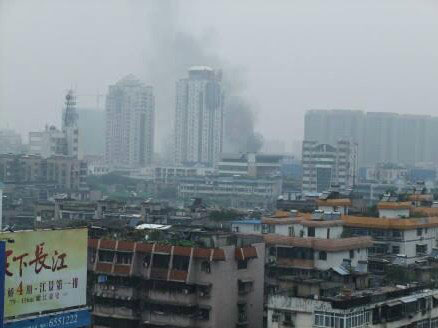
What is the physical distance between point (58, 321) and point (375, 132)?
65.4 metres

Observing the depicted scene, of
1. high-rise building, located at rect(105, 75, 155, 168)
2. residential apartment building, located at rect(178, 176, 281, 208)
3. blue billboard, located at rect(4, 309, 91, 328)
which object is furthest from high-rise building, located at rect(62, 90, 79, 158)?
blue billboard, located at rect(4, 309, 91, 328)

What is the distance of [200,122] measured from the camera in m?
61.5

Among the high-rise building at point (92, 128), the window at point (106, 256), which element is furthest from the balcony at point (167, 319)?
the high-rise building at point (92, 128)

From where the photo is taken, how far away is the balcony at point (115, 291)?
36.0 feet

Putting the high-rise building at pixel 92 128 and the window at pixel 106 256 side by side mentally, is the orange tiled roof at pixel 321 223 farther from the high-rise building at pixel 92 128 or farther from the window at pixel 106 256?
the high-rise building at pixel 92 128

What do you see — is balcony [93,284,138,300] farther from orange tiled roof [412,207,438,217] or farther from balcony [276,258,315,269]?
orange tiled roof [412,207,438,217]

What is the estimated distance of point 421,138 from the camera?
2940 inches

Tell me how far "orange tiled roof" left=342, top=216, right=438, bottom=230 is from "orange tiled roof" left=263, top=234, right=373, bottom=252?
2.14m

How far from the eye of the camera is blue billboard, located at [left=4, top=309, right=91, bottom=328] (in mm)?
7012

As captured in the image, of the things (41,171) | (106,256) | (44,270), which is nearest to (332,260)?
(106,256)

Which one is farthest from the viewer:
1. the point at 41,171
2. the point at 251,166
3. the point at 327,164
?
the point at 251,166

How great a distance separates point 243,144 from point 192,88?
4.63 m

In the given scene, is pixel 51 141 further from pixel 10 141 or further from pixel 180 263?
pixel 180 263

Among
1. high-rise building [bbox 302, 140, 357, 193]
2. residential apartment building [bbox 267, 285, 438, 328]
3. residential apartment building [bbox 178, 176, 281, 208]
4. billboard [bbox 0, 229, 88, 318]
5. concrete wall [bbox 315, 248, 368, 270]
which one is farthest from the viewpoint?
residential apartment building [bbox 178, 176, 281, 208]
